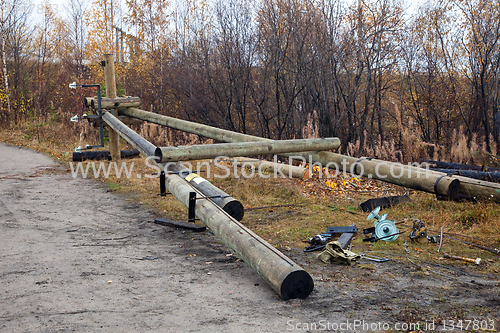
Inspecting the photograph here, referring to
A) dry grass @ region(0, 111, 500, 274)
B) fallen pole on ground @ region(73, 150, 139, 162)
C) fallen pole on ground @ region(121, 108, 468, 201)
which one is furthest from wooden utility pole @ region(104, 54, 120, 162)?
fallen pole on ground @ region(121, 108, 468, 201)

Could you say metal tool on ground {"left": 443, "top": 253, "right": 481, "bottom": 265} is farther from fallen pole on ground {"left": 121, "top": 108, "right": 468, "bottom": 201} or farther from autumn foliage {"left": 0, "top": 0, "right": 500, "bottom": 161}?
autumn foliage {"left": 0, "top": 0, "right": 500, "bottom": 161}

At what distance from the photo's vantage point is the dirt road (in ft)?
9.23

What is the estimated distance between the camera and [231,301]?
126 inches

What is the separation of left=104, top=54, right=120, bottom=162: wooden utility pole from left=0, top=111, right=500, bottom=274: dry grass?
4.55 feet

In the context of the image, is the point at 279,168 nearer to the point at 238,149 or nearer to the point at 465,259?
the point at 238,149

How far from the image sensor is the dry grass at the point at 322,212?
4547mm

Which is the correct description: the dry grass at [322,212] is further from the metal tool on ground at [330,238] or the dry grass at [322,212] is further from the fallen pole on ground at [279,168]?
the fallen pole on ground at [279,168]

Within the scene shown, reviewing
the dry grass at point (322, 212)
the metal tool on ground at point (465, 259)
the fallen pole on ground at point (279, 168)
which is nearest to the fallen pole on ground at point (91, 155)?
the dry grass at point (322, 212)

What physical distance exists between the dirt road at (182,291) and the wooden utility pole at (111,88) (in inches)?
225

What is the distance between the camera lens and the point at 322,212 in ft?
20.3

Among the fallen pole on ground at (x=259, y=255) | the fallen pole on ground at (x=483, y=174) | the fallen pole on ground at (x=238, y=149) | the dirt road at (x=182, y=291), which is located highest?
the fallen pole on ground at (x=238, y=149)

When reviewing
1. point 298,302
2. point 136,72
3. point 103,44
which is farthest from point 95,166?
point 103,44

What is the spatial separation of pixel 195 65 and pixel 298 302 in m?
13.1

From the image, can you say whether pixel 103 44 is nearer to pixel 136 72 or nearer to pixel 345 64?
pixel 136 72
